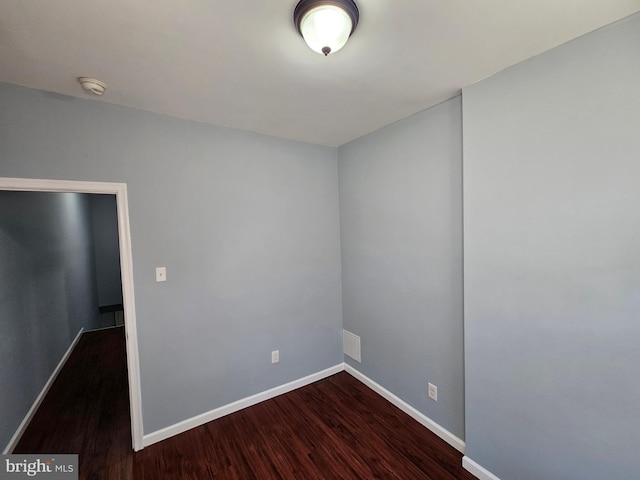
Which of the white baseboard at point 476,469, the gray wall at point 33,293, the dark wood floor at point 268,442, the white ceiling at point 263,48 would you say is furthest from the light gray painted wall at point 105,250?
the white baseboard at point 476,469

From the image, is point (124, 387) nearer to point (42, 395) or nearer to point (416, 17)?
point (42, 395)

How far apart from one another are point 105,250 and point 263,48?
6.21 meters

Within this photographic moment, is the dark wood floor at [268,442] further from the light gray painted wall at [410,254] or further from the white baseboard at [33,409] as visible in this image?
the light gray painted wall at [410,254]

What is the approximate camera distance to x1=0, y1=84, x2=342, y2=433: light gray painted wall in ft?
5.82

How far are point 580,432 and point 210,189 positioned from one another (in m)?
2.85

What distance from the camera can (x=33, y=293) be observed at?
270 cm

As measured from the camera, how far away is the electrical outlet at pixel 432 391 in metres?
2.12

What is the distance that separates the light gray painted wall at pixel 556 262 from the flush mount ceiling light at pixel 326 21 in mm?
1067

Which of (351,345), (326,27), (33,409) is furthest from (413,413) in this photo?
(33,409)

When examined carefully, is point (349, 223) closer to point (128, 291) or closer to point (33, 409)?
point (128, 291)

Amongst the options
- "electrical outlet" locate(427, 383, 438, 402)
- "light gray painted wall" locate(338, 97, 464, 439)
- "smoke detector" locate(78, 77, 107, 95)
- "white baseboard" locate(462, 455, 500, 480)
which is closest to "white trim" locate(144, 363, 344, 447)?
"light gray painted wall" locate(338, 97, 464, 439)

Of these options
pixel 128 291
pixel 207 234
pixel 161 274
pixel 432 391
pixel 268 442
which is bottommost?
pixel 268 442

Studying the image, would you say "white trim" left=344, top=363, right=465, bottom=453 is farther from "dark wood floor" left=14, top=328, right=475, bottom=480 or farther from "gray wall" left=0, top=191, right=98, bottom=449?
"gray wall" left=0, top=191, right=98, bottom=449

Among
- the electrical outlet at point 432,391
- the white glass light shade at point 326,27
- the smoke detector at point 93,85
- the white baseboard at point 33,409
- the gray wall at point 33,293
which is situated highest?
the smoke detector at point 93,85
